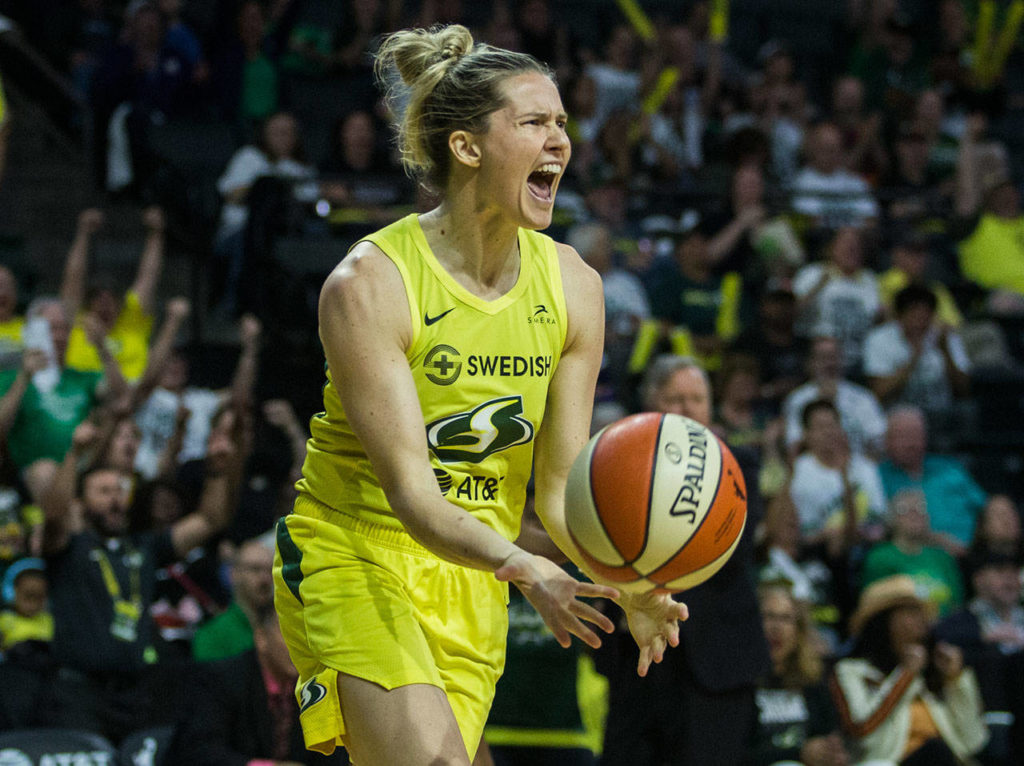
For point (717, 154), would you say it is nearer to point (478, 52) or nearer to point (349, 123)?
point (349, 123)

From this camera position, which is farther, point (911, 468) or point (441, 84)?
point (911, 468)

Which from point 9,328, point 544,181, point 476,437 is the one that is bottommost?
point 9,328

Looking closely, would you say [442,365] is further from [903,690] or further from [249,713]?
[903,690]

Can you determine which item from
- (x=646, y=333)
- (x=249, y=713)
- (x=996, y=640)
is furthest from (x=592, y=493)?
(x=646, y=333)

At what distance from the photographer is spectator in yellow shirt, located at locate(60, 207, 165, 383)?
8.22m

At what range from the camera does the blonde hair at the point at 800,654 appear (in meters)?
6.50

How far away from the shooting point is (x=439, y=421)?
3205 millimetres

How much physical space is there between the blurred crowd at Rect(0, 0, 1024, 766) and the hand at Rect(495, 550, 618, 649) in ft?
8.62

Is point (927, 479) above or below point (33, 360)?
below

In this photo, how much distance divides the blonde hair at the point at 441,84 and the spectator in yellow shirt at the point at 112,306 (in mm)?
5102

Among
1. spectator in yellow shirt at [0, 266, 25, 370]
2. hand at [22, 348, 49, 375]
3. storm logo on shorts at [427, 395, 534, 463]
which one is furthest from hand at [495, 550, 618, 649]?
spectator in yellow shirt at [0, 266, 25, 370]

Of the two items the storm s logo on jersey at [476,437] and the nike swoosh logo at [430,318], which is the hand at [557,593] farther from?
the nike swoosh logo at [430,318]

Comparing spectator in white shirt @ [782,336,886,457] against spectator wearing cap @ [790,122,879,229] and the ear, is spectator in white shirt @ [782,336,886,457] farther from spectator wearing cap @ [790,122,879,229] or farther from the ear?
the ear

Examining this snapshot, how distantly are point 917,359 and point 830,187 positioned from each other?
6.49 ft
